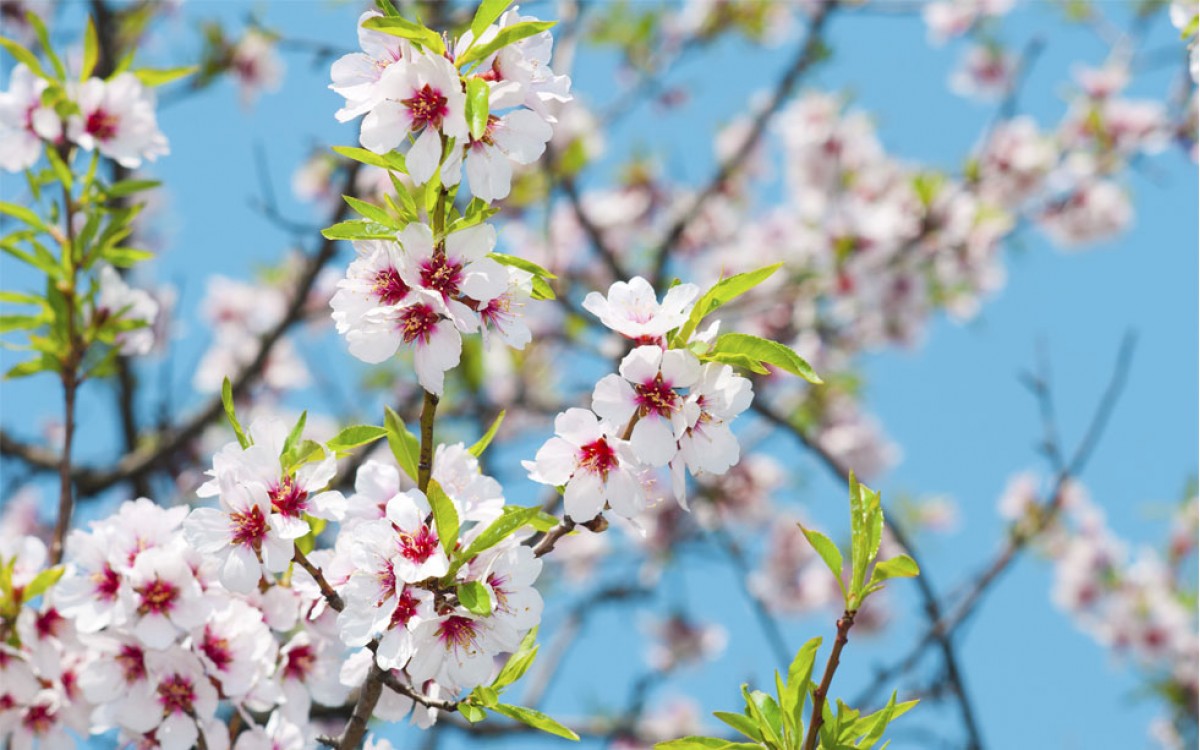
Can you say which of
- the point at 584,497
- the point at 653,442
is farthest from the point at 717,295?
the point at 584,497

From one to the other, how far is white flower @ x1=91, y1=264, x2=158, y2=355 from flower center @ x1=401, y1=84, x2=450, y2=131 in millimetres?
1338

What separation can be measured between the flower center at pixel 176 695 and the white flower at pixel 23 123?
126 centimetres

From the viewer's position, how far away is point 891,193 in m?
6.85

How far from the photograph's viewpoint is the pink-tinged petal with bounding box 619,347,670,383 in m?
1.50

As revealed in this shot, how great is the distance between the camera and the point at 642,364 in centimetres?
151

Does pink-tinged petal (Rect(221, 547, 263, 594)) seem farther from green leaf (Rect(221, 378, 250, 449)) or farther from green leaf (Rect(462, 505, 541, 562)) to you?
green leaf (Rect(462, 505, 541, 562))

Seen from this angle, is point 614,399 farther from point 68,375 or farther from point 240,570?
point 68,375

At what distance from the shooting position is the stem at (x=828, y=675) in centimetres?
148

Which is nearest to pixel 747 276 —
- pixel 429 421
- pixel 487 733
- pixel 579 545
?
pixel 429 421

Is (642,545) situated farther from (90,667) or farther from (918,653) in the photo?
(90,667)

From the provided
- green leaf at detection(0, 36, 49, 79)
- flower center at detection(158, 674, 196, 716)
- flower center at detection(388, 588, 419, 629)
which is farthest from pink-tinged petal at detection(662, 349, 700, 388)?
green leaf at detection(0, 36, 49, 79)

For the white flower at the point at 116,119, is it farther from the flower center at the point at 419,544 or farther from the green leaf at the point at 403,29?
the flower center at the point at 419,544

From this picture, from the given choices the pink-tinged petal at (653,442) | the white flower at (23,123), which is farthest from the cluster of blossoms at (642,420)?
the white flower at (23,123)

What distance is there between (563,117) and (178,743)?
5.40 metres
